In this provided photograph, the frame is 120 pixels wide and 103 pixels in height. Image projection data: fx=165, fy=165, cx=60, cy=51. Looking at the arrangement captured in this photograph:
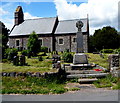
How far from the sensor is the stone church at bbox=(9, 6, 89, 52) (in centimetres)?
3819

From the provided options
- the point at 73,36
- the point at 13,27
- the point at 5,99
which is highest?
the point at 13,27

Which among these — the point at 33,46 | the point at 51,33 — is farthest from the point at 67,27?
the point at 33,46

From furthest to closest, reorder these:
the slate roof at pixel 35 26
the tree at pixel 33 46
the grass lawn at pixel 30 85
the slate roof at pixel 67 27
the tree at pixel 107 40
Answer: the tree at pixel 107 40 < the slate roof at pixel 35 26 < the slate roof at pixel 67 27 < the tree at pixel 33 46 < the grass lawn at pixel 30 85

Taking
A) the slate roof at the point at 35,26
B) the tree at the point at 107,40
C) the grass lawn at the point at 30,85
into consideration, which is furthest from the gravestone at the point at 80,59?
the tree at the point at 107,40

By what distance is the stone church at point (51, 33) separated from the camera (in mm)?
38188

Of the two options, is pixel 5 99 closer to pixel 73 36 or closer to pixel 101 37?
pixel 73 36

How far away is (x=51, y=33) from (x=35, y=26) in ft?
18.1

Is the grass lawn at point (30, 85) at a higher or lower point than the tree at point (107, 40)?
lower

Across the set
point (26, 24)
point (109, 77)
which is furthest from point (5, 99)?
point (26, 24)

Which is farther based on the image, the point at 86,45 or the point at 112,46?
the point at 112,46

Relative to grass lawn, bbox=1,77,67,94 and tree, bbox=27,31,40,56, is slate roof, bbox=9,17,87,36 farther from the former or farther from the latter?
grass lawn, bbox=1,77,67,94

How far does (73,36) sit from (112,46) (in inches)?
465

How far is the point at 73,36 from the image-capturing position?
124 ft

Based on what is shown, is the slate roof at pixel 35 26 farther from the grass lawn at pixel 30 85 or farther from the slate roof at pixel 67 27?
the grass lawn at pixel 30 85
